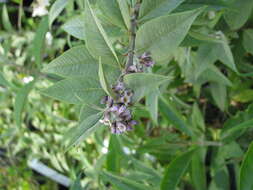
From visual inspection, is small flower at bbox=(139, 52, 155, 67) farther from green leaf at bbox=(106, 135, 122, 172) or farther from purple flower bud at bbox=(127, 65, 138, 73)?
green leaf at bbox=(106, 135, 122, 172)

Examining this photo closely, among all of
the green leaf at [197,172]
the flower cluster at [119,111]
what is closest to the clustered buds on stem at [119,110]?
the flower cluster at [119,111]

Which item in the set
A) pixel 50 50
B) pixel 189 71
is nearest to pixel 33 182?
pixel 50 50

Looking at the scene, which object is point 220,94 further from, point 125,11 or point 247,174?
point 125,11

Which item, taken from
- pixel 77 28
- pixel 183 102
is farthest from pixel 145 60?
pixel 183 102

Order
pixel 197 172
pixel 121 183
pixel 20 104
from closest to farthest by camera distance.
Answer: pixel 121 183 → pixel 20 104 → pixel 197 172

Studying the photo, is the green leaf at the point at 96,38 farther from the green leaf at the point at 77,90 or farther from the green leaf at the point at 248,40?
the green leaf at the point at 248,40

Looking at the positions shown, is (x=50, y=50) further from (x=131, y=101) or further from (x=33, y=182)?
(x=131, y=101)
